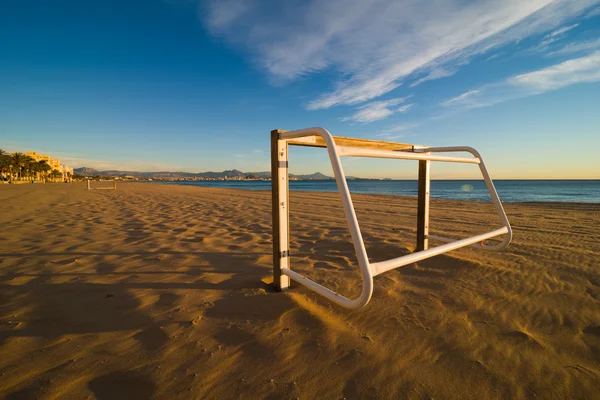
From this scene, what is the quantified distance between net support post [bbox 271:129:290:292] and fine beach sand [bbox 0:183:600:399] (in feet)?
0.74

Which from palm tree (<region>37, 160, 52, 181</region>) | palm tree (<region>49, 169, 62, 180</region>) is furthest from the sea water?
palm tree (<region>49, 169, 62, 180</region>)

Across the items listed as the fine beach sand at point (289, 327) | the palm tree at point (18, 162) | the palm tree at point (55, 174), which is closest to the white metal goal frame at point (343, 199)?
the fine beach sand at point (289, 327)

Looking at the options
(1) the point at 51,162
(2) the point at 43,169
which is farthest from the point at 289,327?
(1) the point at 51,162

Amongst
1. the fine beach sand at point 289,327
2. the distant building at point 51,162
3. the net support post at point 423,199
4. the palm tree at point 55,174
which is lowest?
the fine beach sand at point 289,327

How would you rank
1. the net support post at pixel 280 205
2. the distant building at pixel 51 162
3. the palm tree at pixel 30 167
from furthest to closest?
the distant building at pixel 51 162 < the palm tree at pixel 30 167 < the net support post at pixel 280 205

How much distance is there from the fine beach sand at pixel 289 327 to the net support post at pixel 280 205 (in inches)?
8.9

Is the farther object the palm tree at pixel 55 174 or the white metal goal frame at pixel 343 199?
the palm tree at pixel 55 174

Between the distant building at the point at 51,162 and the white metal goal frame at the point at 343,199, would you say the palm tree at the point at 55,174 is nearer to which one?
the distant building at the point at 51,162

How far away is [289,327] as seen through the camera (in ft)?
6.31

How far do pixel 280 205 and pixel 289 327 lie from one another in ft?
3.45

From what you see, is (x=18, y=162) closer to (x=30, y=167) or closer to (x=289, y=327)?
(x=30, y=167)

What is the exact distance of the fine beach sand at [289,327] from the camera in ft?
4.66

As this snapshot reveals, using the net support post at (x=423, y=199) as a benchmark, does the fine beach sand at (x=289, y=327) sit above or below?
below

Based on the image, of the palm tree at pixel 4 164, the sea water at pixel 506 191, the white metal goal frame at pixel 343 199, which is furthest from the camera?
the palm tree at pixel 4 164
